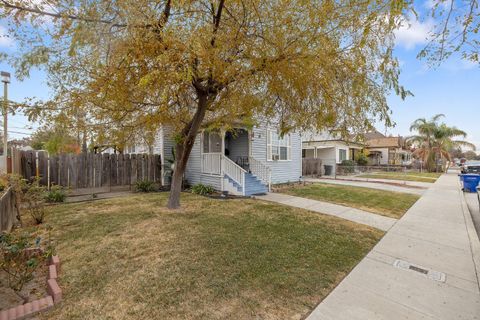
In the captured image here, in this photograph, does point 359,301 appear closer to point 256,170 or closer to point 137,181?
point 256,170

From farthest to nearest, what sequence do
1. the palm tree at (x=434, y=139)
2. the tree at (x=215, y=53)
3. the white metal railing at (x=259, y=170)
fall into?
the palm tree at (x=434, y=139) → the white metal railing at (x=259, y=170) → the tree at (x=215, y=53)

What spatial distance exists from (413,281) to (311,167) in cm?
1666

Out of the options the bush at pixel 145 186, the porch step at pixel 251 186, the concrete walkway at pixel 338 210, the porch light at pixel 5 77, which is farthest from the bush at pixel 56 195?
the concrete walkway at pixel 338 210

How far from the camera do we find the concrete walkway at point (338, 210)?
21.5ft

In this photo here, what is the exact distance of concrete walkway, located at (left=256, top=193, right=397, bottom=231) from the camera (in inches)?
258

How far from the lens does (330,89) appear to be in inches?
194

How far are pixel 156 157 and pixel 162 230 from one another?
23.6 feet

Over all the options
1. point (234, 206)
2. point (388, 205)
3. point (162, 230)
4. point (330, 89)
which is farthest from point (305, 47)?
point (388, 205)

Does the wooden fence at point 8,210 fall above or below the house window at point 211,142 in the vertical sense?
below

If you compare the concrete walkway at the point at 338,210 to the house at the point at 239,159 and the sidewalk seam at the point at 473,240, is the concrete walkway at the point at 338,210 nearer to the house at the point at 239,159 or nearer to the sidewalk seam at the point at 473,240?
the house at the point at 239,159

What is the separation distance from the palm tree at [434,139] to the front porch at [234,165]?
25108 millimetres

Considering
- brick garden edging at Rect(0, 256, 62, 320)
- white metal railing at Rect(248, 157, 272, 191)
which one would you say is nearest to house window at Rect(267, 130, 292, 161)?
white metal railing at Rect(248, 157, 272, 191)

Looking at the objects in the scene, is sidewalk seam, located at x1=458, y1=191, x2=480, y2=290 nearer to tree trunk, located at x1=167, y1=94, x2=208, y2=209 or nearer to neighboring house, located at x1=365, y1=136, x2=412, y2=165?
tree trunk, located at x1=167, y1=94, x2=208, y2=209

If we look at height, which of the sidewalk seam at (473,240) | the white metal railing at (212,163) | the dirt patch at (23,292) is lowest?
the sidewalk seam at (473,240)
